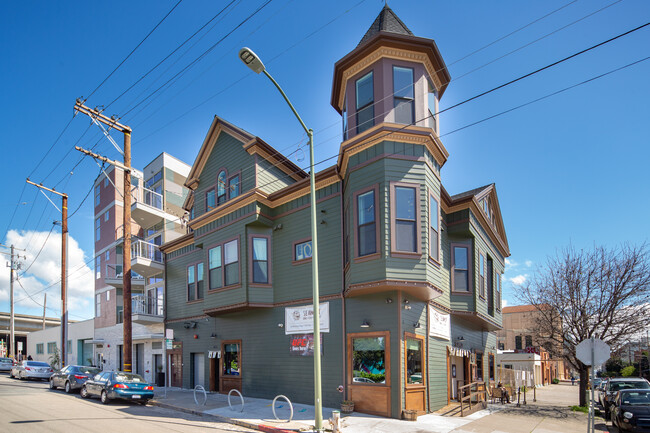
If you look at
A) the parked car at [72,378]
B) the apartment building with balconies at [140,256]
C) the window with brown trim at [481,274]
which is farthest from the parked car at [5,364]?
the window with brown trim at [481,274]

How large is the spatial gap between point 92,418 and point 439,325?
39.2 feet

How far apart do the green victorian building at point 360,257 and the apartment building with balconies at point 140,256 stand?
4.72 m

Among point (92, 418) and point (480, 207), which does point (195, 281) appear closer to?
point (92, 418)

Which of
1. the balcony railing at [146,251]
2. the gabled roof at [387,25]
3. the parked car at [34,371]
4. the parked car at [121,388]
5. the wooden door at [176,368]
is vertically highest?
the gabled roof at [387,25]

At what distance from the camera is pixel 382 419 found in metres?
13.5

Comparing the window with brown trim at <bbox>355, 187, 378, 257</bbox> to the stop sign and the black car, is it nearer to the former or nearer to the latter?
the stop sign

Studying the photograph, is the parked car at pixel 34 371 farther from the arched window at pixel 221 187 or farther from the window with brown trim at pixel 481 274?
the window with brown trim at pixel 481 274

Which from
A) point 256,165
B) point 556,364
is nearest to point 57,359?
point 256,165

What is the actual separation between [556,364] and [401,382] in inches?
2267

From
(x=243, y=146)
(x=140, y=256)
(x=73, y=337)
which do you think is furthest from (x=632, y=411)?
(x=73, y=337)

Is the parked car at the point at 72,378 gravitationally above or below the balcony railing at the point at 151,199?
below

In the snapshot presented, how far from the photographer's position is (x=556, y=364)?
6097cm

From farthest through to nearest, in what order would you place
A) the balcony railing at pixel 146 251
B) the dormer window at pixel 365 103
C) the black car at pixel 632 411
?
the balcony railing at pixel 146 251
the dormer window at pixel 365 103
the black car at pixel 632 411

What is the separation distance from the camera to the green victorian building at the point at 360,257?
1424 cm
